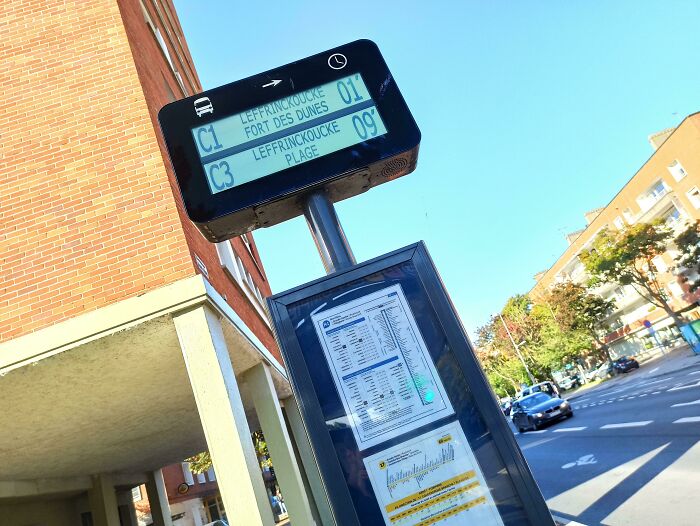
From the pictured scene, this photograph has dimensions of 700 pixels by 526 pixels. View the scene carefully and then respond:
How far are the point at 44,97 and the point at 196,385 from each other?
13.1ft

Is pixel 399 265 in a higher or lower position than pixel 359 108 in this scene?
lower

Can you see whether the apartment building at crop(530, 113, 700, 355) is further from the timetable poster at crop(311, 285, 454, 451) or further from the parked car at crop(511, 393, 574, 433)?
the timetable poster at crop(311, 285, 454, 451)

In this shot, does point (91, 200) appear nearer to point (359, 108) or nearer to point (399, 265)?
point (359, 108)

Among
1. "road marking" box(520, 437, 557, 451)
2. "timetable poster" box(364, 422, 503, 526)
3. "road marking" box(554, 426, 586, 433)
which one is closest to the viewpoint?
"timetable poster" box(364, 422, 503, 526)

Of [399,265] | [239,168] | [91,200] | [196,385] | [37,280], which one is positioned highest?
[91,200]

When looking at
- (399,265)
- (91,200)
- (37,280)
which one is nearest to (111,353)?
(37,280)

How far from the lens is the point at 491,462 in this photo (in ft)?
5.63

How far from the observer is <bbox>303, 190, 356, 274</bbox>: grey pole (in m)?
2.22

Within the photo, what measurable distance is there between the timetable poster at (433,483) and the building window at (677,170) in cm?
4481

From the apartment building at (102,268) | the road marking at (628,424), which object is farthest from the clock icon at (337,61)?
the road marking at (628,424)

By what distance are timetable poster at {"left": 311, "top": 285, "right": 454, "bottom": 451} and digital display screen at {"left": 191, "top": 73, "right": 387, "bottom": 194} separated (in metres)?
0.79

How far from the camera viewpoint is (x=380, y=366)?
187cm

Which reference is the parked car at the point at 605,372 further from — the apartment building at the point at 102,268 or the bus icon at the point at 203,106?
the bus icon at the point at 203,106

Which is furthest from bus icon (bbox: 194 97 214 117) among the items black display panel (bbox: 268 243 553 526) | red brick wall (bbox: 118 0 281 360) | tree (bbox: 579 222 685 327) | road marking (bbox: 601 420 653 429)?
tree (bbox: 579 222 685 327)
